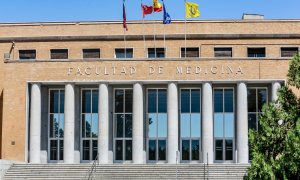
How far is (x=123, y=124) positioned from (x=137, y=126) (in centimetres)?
188

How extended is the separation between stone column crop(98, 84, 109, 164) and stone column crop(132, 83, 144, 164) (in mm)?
1816

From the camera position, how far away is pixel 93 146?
45594mm

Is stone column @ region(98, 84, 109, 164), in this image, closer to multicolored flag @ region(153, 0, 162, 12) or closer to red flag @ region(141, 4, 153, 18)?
red flag @ region(141, 4, 153, 18)

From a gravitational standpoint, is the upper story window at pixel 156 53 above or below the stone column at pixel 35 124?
above

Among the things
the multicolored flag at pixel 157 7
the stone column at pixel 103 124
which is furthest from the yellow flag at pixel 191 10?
the stone column at pixel 103 124

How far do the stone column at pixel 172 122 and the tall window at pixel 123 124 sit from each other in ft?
9.83

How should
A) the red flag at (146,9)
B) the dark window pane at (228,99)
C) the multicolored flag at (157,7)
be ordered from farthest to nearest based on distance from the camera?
the red flag at (146,9), the multicolored flag at (157,7), the dark window pane at (228,99)

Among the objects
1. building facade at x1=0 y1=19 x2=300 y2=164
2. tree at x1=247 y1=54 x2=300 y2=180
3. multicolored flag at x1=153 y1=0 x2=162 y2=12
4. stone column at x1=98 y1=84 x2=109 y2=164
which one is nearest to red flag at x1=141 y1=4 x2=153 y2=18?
multicolored flag at x1=153 y1=0 x2=162 y2=12

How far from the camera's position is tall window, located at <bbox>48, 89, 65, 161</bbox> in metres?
45.8

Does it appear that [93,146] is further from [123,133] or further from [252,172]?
[252,172]

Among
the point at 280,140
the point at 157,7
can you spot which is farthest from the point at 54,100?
the point at 280,140

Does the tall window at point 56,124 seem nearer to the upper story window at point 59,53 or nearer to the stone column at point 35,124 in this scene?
the stone column at point 35,124

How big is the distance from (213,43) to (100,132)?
→ 11104 mm

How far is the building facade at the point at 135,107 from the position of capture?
4412 centimetres
